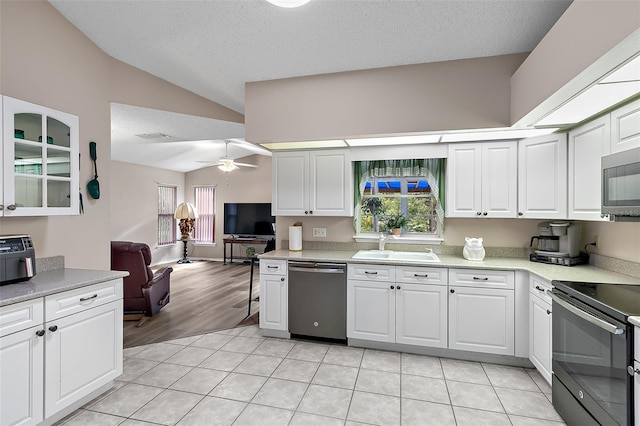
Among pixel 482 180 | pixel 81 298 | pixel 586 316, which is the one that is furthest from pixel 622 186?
pixel 81 298

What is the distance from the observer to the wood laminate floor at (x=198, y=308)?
3.53 meters

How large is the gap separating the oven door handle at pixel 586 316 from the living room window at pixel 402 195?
1.51m

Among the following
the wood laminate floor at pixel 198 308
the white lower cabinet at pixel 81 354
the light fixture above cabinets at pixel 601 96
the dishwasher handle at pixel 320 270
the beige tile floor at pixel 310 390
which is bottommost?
the wood laminate floor at pixel 198 308

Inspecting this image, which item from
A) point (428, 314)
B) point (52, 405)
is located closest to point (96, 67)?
point (52, 405)

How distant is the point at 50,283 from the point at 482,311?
10.9 feet

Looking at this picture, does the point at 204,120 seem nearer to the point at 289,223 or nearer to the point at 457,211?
the point at 289,223

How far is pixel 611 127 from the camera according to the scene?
2078mm

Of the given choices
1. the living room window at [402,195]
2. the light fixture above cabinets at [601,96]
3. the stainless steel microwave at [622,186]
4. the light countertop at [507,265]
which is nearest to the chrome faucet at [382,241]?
the living room window at [402,195]

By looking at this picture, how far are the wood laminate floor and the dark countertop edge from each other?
1.23 metres

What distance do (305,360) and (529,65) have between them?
3032 millimetres

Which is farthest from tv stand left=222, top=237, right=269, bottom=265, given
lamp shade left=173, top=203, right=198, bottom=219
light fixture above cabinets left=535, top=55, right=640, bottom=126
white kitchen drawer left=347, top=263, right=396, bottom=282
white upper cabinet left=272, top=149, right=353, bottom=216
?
light fixture above cabinets left=535, top=55, right=640, bottom=126

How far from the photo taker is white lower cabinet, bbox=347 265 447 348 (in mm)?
2863

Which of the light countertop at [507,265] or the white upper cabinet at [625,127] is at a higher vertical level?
the white upper cabinet at [625,127]

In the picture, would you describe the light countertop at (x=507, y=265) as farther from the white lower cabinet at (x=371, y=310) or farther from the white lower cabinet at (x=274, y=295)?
the white lower cabinet at (x=371, y=310)
